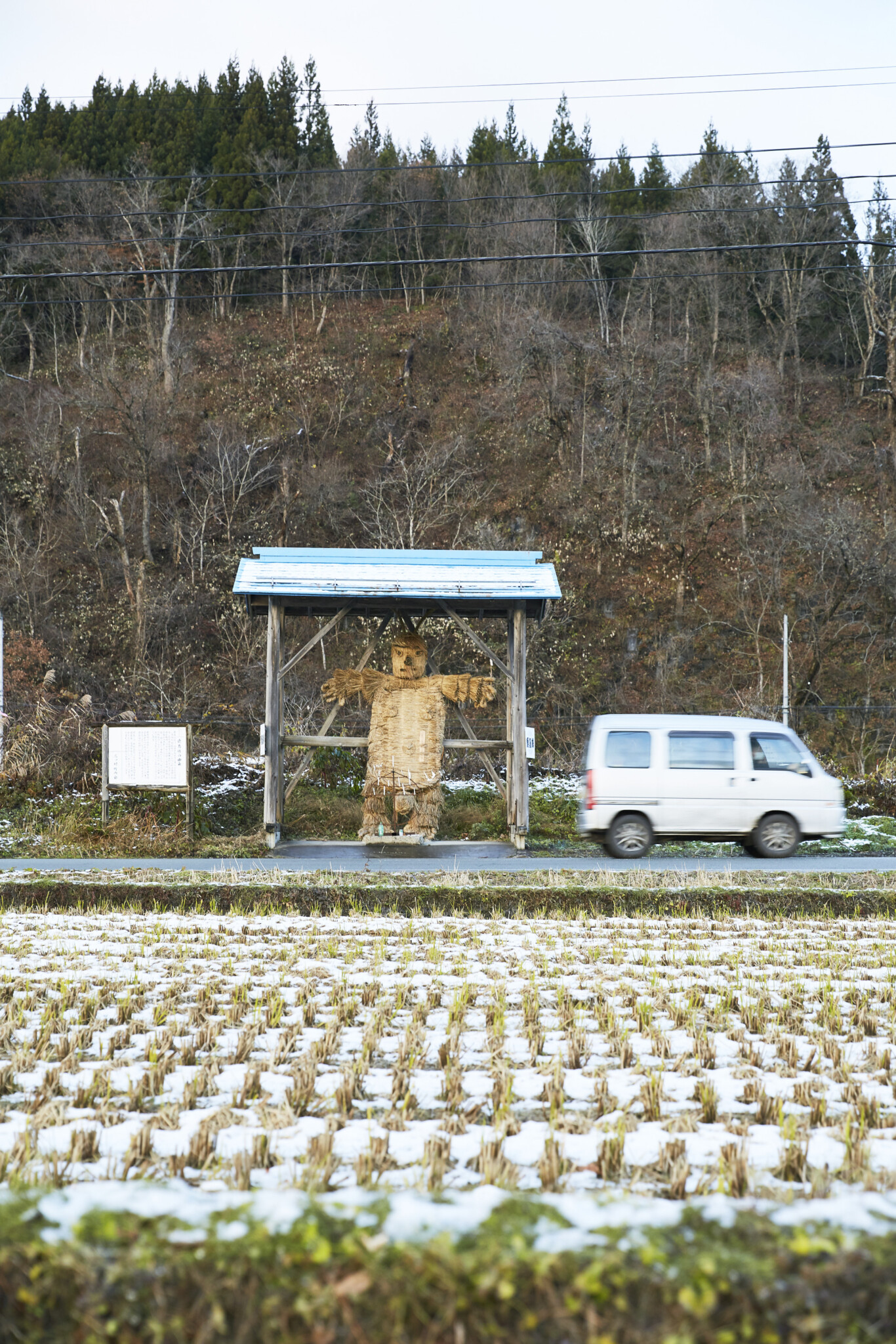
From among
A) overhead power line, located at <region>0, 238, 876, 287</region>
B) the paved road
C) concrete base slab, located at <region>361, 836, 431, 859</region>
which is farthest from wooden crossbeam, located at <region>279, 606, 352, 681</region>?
overhead power line, located at <region>0, 238, 876, 287</region>

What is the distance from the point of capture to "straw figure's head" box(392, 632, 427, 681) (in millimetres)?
15312

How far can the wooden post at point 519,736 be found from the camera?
1450 centimetres

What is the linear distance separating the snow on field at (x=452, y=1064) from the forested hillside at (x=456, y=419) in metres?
13.5

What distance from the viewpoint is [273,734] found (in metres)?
14.6

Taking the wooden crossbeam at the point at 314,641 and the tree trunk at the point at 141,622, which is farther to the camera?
the tree trunk at the point at 141,622

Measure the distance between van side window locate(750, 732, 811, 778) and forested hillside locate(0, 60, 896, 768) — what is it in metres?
7.59

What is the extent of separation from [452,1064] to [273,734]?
413 inches

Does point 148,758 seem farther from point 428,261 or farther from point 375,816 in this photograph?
point 428,261

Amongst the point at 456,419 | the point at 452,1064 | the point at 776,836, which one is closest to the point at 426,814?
the point at 776,836

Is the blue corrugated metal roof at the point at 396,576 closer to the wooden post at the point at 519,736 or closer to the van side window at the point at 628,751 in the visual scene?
the wooden post at the point at 519,736

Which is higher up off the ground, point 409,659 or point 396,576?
point 396,576

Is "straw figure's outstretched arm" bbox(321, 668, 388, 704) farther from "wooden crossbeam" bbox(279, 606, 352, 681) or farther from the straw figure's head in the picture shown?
"wooden crossbeam" bbox(279, 606, 352, 681)

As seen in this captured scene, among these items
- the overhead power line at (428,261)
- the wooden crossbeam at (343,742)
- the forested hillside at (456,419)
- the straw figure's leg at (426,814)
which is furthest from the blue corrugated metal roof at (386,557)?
the forested hillside at (456,419)

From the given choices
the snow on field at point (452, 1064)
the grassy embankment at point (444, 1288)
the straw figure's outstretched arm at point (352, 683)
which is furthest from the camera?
the straw figure's outstretched arm at point (352, 683)
